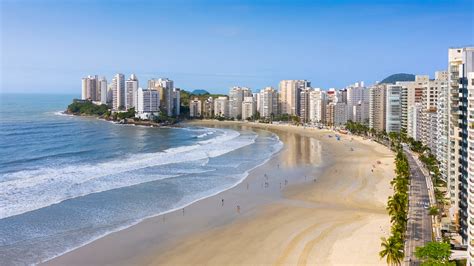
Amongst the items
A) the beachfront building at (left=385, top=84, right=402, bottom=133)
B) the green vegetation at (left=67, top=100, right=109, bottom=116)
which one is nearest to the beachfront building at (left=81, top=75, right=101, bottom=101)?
the green vegetation at (left=67, top=100, right=109, bottom=116)

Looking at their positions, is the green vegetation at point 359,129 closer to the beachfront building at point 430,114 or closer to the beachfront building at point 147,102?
the beachfront building at point 430,114

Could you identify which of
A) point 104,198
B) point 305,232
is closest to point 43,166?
point 104,198

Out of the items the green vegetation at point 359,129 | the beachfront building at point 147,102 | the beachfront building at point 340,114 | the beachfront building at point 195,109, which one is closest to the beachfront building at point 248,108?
the beachfront building at point 195,109

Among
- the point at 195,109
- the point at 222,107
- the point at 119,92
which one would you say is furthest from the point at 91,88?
the point at 222,107

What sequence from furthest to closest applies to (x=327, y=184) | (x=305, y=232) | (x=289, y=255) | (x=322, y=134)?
(x=322, y=134) < (x=327, y=184) < (x=305, y=232) < (x=289, y=255)

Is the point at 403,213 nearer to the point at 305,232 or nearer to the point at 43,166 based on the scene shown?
the point at 305,232

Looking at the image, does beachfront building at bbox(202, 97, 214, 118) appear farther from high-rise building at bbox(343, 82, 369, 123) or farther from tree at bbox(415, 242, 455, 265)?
tree at bbox(415, 242, 455, 265)
